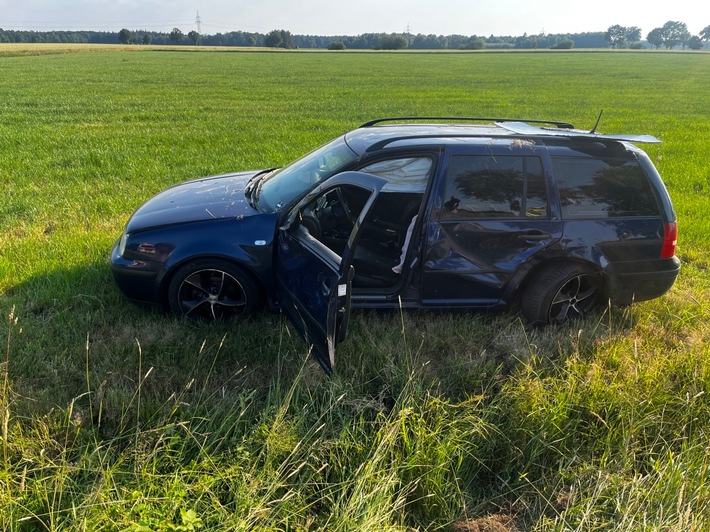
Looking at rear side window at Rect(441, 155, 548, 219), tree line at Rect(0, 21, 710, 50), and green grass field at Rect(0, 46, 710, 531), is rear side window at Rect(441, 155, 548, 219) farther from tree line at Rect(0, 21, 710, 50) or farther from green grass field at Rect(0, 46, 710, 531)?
tree line at Rect(0, 21, 710, 50)

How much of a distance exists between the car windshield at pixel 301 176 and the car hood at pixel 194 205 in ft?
0.57

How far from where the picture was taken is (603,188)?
13.4ft

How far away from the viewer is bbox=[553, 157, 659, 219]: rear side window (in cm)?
404

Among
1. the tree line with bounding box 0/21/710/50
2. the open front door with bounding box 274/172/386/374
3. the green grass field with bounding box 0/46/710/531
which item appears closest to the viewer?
the green grass field with bounding box 0/46/710/531

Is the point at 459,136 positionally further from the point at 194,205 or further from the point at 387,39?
the point at 387,39

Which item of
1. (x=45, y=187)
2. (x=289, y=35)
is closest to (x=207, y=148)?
(x=45, y=187)

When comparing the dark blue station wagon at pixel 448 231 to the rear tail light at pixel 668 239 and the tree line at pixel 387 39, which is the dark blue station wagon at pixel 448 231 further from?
the tree line at pixel 387 39

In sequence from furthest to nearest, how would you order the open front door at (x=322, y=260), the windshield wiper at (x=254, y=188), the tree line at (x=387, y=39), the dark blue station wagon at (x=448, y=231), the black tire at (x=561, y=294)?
the tree line at (x=387, y=39) → the windshield wiper at (x=254, y=188) → the black tire at (x=561, y=294) → the dark blue station wagon at (x=448, y=231) → the open front door at (x=322, y=260)

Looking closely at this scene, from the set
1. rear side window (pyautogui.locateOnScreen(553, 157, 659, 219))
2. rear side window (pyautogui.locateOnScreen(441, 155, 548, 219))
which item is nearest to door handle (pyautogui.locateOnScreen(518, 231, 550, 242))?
rear side window (pyautogui.locateOnScreen(441, 155, 548, 219))

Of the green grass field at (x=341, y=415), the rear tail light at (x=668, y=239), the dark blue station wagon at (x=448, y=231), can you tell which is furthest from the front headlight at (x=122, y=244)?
the rear tail light at (x=668, y=239)

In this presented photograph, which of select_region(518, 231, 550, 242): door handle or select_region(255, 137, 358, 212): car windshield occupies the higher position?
select_region(255, 137, 358, 212): car windshield

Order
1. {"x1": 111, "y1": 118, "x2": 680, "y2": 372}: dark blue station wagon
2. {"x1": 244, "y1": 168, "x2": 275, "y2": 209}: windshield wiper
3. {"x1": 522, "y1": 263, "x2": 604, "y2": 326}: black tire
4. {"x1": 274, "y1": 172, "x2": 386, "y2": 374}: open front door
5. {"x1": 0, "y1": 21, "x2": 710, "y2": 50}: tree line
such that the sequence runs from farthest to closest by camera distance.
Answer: {"x1": 0, "y1": 21, "x2": 710, "y2": 50}: tree line → {"x1": 244, "y1": 168, "x2": 275, "y2": 209}: windshield wiper → {"x1": 522, "y1": 263, "x2": 604, "y2": 326}: black tire → {"x1": 111, "y1": 118, "x2": 680, "y2": 372}: dark blue station wagon → {"x1": 274, "y1": 172, "x2": 386, "y2": 374}: open front door

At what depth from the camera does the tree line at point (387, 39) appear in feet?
346

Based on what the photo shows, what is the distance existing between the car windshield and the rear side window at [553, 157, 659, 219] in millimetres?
1706
